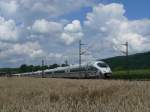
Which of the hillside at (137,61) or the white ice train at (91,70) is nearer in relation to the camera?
the white ice train at (91,70)

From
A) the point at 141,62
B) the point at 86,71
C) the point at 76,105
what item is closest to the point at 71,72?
the point at 86,71

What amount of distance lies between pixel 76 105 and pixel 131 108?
1291mm

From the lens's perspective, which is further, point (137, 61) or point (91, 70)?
point (137, 61)

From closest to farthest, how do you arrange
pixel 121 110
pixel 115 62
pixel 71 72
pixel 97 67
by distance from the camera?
pixel 121 110 → pixel 97 67 → pixel 71 72 → pixel 115 62

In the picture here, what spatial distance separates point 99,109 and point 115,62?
134 m

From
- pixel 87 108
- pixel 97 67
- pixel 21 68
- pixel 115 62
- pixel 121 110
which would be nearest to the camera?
pixel 121 110

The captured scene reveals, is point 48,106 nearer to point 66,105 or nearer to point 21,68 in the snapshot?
point 66,105

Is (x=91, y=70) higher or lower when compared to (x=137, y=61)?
lower

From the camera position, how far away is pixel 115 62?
142 metres

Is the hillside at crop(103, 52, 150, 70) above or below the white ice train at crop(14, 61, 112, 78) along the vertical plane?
above

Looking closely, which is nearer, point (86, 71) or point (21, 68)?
point (86, 71)

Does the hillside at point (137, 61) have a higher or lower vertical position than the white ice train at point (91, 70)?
higher

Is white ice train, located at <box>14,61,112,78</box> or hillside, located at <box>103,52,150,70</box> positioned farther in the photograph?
hillside, located at <box>103,52,150,70</box>

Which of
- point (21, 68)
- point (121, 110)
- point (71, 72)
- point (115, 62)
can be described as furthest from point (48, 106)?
point (21, 68)
